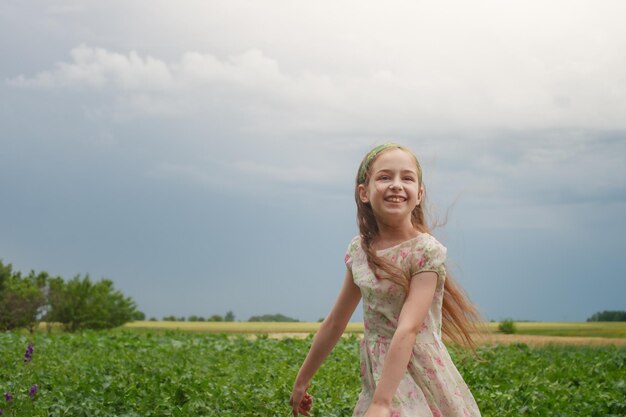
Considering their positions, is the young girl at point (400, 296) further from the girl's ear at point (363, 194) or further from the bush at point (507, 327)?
the bush at point (507, 327)

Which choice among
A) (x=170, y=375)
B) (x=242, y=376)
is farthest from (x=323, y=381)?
(x=170, y=375)

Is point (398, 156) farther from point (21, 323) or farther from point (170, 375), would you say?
point (21, 323)

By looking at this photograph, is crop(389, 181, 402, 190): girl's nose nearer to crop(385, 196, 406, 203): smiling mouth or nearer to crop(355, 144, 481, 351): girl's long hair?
crop(385, 196, 406, 203): smiling mouth

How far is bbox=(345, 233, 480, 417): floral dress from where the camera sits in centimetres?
327

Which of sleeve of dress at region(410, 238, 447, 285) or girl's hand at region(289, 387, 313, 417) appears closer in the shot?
sleeve of dress at region(410, 238, 447, 285)

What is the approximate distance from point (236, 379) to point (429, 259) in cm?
439

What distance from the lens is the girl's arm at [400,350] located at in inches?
122

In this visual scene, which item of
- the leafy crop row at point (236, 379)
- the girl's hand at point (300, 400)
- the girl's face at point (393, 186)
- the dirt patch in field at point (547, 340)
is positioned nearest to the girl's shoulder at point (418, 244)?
the girl's face at point (393, 186)

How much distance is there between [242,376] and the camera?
7594 mm

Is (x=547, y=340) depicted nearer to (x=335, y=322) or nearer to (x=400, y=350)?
(x=335, y=322)

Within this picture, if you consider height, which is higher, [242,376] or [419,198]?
[419,198]

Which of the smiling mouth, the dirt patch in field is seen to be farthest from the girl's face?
the dirt patch in field

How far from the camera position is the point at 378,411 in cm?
307

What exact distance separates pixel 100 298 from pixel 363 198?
1627 cm
